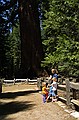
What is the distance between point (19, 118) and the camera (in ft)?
36.6

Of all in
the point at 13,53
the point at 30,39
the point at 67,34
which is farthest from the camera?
the point at 13,53

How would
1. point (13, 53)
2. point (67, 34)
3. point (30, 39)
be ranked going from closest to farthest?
point (67, 34) → point (30, 39) → point (13, 53)

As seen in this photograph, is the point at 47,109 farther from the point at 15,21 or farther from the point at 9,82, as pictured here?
the point at 15,21

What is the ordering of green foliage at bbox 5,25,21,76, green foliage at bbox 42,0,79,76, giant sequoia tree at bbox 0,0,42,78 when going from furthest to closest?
green foliage at bbox 5,25,21,76
giant sequoia tree at bbox 0,0,42,78
green foliage at bbox 42,0,79,76

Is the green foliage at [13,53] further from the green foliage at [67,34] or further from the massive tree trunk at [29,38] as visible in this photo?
the green foliage at [67,34]

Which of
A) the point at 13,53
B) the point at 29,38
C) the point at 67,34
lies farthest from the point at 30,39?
the point at 13,53

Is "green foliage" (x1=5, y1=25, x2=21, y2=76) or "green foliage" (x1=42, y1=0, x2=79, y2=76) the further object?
"green foliage" (x1=5, y1=25, x2=21, y2=76)

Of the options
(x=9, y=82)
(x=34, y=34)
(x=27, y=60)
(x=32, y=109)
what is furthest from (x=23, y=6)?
(x=32, y=109)

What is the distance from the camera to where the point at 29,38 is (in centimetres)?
3672

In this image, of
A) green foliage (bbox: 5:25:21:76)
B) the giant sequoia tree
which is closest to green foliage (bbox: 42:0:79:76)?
the giant sequoia tree

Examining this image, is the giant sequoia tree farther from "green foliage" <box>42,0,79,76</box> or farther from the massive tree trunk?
"green foliage" <box>42,0,79,76</box>

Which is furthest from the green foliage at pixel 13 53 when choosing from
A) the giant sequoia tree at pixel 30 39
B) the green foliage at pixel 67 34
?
the green foliage at pixel 67 34

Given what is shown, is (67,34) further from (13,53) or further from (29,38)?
(13,53)

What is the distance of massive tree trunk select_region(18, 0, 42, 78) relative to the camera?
35.7 metres
